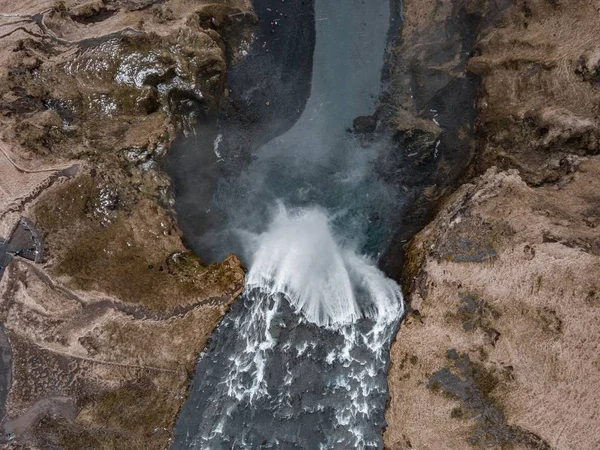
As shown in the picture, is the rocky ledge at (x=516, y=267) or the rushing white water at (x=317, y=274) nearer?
the rocky ledge at (x=516, y=267)

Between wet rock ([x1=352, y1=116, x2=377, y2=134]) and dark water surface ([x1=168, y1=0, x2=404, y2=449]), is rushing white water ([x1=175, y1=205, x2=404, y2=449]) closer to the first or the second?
dark water surface ([x1=168, y1=0, x2=404, y2=449])

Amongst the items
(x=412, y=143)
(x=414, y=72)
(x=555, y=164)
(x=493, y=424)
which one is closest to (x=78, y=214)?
(x=412, y=143)

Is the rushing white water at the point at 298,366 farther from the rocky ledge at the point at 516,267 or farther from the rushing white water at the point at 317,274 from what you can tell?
the rocky ledge at the point at 516,267

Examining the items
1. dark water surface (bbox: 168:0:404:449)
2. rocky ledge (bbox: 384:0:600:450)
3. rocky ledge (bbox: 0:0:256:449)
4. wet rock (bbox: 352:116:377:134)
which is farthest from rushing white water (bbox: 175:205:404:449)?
wet rock (bbox: 352:116:377:134)

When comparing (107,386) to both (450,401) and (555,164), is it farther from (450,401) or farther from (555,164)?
(555,164)

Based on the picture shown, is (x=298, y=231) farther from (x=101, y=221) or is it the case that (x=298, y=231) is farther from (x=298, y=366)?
(x=101, y=221)

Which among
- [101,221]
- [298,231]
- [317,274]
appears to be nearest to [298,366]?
[317,274]

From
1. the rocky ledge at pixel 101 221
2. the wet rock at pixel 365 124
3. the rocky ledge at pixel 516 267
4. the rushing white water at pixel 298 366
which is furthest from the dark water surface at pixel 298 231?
the rocky ledge at pixel 516 267
